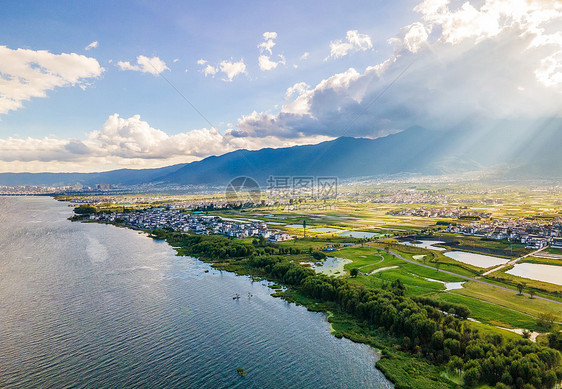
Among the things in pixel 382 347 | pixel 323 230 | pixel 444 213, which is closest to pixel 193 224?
pixel 323 230

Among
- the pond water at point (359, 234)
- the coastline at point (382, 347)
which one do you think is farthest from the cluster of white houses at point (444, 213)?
the coastline at point (382, 347)

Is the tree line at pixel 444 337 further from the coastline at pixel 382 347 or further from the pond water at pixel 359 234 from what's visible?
the pond water at pixel 359 234

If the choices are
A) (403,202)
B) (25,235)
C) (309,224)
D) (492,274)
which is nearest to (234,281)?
(492,274)

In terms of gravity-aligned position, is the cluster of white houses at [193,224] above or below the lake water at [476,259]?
above

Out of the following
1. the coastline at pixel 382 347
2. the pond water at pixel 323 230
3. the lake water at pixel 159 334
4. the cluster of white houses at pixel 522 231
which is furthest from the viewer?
the pond water at pixel 323 230

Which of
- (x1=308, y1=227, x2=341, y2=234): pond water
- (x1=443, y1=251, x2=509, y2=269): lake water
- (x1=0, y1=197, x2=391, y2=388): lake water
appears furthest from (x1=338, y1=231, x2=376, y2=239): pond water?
(x1=0, y1=197, x2=391, y2=388): lake water

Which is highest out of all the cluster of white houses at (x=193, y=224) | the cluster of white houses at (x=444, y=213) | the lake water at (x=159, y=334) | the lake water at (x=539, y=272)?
the cluster of white houses at (x=444, y=213)

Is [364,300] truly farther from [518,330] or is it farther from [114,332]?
[114,332]
